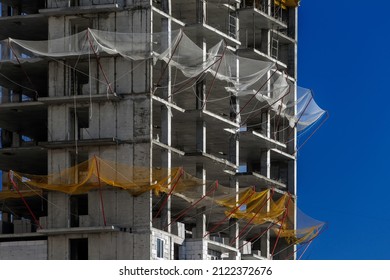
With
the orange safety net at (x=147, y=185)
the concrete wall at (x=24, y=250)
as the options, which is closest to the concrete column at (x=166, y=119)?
the orange safety net at (x=147, y=185)

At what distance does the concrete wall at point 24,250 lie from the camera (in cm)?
11912

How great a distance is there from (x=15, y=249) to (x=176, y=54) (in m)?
17.2

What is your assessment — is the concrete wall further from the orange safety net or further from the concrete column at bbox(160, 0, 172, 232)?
the concrete column at bbox(160, 0, 172, 232)

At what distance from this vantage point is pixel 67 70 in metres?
122

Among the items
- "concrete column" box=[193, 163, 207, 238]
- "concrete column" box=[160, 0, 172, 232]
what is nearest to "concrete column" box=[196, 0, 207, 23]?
"concrete column" box=[160, 0, 172, 232]

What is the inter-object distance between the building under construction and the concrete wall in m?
0.09

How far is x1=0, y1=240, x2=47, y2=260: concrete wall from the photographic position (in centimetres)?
Result: 11912

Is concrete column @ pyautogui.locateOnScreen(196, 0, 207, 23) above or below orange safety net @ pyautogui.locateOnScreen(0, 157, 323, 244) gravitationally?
above

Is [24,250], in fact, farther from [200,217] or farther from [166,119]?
[200,217]

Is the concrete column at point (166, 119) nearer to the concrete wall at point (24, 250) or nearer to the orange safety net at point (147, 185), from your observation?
the orange safety net at point (147, 185)

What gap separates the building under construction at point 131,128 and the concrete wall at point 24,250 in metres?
0.09

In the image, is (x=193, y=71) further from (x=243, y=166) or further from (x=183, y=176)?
(x=243, y=166)

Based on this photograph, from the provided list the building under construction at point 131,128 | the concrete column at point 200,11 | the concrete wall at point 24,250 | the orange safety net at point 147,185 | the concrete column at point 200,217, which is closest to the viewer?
the orange safety net at point 147,185
